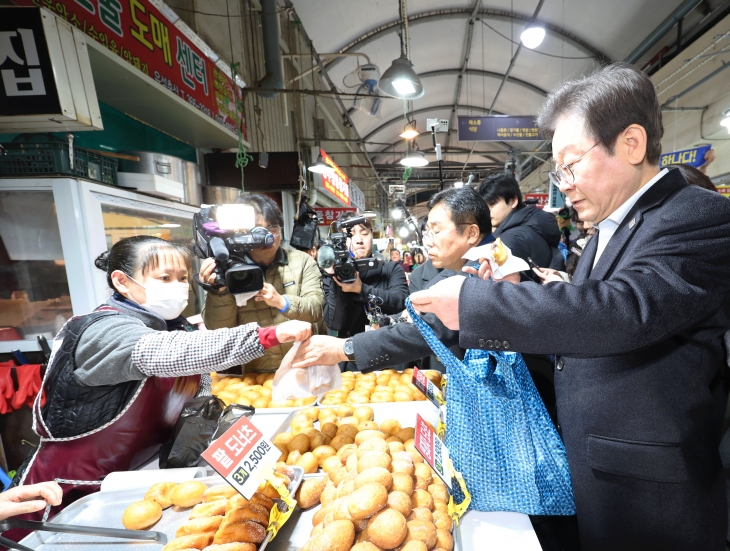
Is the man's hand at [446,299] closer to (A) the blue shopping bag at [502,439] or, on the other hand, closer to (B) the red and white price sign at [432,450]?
(A) the blue shopping bag at [502,439]

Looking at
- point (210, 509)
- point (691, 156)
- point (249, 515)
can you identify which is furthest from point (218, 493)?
point (691, 156)

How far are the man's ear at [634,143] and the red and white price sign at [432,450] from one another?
929 mm

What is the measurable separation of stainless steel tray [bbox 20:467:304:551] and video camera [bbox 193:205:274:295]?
0.79 meters

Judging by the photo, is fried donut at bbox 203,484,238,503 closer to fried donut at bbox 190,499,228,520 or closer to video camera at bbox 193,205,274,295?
fried donut at bbox 190,499,228,520

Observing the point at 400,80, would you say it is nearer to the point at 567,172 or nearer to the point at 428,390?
the point at 567,172

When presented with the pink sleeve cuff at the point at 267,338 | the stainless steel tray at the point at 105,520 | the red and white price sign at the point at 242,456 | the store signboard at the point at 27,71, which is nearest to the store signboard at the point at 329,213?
the store signboard at the point at 27,71

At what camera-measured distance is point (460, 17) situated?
8.80 meters

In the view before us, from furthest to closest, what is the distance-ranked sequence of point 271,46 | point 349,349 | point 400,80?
point 271,46, point 400,80, point 349,349

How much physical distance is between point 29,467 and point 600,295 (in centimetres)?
188

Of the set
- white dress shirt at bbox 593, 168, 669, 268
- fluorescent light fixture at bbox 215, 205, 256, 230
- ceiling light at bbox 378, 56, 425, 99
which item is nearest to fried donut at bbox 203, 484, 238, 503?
fluorescent light fixture at bbox 215, 205, 256, 230

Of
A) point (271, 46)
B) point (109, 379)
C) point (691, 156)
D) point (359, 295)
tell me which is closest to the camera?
point (109, 379)

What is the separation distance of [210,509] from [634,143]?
150 cm

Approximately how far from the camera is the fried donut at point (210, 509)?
3.07 ft

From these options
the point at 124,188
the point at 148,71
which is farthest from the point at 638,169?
the point at 148,71
